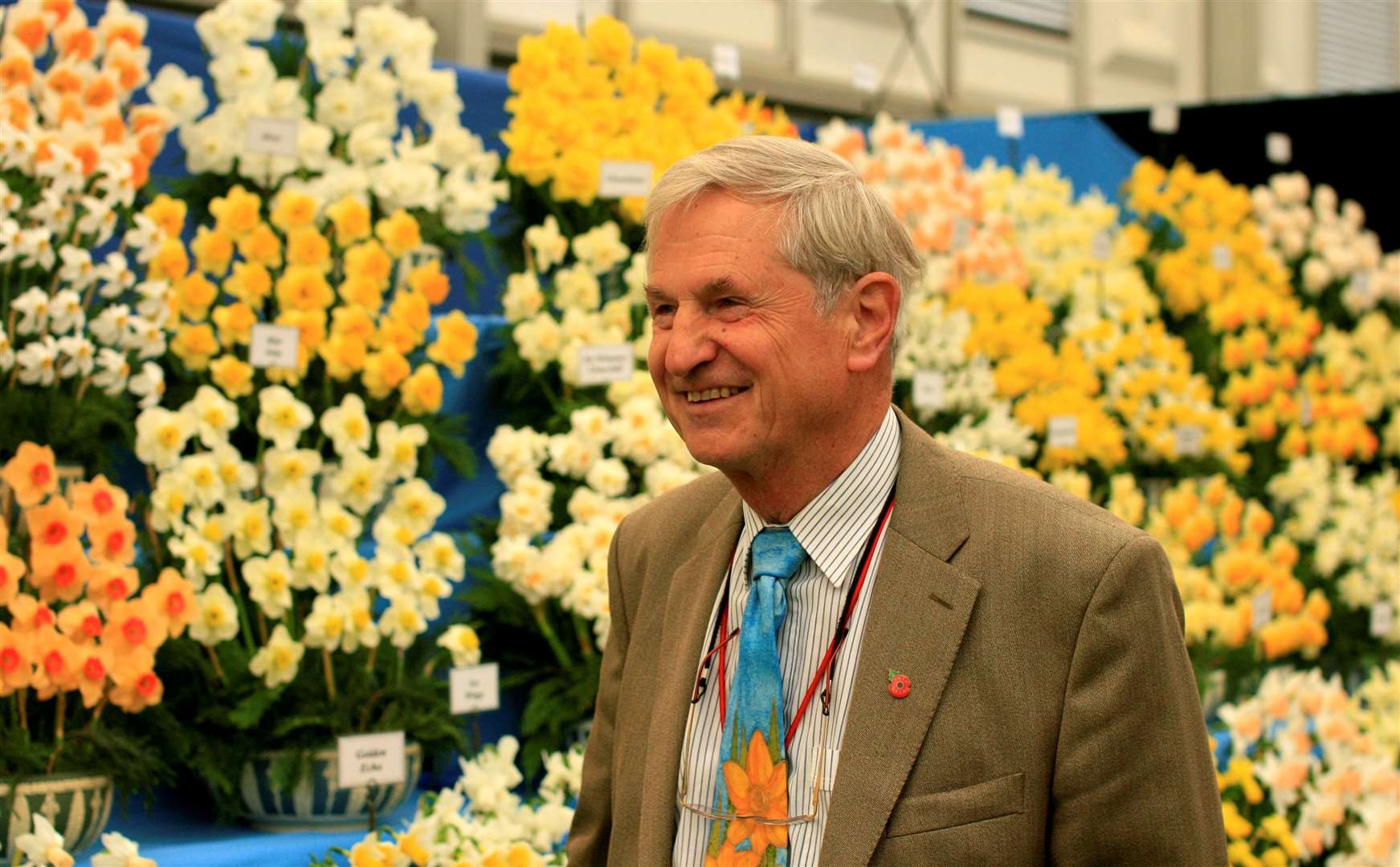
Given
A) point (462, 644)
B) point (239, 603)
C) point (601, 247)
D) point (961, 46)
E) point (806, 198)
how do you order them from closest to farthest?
1. point (806, 198)
2. point (239, 603)
3. point (462, 644)
4. point (601, 247)
5. point (961, 46)

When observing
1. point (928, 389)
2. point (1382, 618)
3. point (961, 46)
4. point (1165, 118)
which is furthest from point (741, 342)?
point (961, 46)

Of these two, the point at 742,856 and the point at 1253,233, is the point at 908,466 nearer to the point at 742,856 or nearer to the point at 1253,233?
the point at 742,856

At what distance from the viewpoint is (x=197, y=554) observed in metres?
2.32

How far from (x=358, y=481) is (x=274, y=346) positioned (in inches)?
10.7

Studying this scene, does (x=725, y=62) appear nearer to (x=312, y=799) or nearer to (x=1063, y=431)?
(x=1063, y=431)

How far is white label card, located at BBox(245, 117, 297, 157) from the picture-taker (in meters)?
2.64

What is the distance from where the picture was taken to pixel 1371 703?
3.39 metres

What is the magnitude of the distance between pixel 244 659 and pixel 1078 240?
2540 mm

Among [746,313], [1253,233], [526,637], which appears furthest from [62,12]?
[1253,233]

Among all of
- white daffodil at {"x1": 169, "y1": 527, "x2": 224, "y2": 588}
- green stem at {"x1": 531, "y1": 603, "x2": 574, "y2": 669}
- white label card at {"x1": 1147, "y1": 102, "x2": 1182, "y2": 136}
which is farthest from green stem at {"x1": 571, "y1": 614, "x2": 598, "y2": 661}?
white label card at {"x1": 1147, "y1": 102, "x2": 1182, "y2": 136}

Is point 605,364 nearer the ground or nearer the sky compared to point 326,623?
nearer the sky

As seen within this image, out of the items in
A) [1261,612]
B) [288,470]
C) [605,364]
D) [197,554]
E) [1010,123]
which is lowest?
[1261,612]

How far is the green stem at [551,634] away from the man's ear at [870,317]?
1.38 metres

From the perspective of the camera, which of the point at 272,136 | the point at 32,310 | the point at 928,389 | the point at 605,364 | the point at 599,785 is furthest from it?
the point at 928,389
